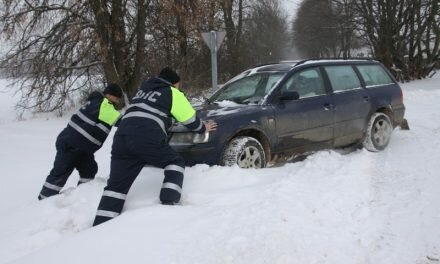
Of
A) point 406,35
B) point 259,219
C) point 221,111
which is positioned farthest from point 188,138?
point 406,35

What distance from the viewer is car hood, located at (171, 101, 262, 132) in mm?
5566

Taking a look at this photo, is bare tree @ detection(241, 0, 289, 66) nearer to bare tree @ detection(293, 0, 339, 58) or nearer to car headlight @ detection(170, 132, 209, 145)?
bare tree @ detection(293, 0, 339, 58)

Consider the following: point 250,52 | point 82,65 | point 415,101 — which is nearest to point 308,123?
point 415,101

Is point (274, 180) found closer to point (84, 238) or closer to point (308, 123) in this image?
point (308, 123)

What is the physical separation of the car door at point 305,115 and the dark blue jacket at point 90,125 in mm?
2128

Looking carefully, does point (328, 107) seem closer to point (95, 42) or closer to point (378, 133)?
point (378, 133)

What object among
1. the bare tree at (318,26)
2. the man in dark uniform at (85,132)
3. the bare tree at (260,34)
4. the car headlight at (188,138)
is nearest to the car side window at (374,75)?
the car headlight at (188,138)

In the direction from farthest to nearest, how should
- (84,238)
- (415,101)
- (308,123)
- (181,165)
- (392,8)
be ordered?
1. (392,8)
2. (415,101)
3. (308,123)
4. (181,165)
5. (84,238)

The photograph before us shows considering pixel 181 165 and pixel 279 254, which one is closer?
pixel 279 254

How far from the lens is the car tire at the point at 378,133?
7355 mm

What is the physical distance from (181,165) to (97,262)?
4.76 ft

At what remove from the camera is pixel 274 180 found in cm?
511

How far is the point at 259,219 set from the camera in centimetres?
404

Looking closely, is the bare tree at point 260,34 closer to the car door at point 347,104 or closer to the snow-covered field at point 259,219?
the car door at point 347,104
